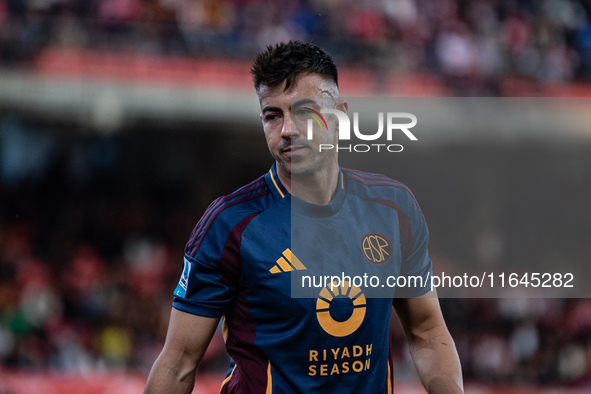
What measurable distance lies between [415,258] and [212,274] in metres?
0.66

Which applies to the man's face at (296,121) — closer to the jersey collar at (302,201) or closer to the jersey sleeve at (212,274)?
the jersey collar at (302,201)

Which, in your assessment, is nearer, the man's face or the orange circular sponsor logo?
the man's face

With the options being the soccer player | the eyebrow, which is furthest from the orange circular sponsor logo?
the eyebrow

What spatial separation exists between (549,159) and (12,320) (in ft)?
23.5

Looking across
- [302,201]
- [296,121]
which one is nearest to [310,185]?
[302,201]

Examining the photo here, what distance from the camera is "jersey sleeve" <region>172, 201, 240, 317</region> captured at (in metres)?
1.62

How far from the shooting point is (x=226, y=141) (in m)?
8.77

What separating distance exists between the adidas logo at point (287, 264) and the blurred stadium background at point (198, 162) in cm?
355

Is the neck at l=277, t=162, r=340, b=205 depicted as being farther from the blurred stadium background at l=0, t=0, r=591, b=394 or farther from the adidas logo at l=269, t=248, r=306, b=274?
the blurred stadium background at l=0, t=0, r=591, b=394

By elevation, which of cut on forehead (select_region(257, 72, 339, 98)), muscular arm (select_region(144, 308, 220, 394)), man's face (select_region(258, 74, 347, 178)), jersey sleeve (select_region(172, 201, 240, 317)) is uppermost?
cut on forehead (select_region(257, 72, 339, 98))

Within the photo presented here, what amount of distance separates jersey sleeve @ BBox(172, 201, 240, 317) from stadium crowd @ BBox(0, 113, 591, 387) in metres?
3.48

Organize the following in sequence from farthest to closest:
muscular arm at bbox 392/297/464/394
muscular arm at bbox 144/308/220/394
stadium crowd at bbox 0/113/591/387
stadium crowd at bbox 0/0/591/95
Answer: stadium crowd at bbox 0/0/591/95, stadium crowd at bbox 0/113/591/387, muscular arm at bbox 392/297/464/394, muscular arm at bbox 144/308/220/394

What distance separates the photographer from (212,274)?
1626 millimetres

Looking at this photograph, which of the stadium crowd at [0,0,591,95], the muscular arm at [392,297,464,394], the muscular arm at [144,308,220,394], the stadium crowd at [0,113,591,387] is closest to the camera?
the muscular arm at [144,308,220,394]
